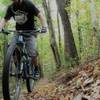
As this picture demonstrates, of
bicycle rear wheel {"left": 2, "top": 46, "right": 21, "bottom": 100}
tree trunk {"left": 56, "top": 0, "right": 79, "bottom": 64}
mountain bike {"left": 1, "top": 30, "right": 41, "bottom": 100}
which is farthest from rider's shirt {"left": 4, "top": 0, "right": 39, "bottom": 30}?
tree trunk {"left": 56, "top": 0, "right": 79, "bottom": 64}

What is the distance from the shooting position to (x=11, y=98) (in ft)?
20.2

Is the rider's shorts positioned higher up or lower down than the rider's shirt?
lower down

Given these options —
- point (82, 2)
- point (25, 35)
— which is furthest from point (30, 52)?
point (82, 2)

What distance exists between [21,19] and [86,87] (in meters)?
2.02

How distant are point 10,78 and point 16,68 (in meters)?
0.43

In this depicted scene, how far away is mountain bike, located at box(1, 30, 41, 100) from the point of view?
5.92m

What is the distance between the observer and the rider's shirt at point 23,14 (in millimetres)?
6793

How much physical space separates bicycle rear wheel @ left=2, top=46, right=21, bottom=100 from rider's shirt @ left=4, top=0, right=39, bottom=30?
3.15 ft

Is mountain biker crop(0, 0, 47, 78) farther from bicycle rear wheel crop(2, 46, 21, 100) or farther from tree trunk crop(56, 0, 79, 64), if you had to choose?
tree trunk crop(56, 0, 79, 64)

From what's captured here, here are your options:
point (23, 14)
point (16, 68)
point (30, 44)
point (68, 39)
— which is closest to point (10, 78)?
point (16, 68)

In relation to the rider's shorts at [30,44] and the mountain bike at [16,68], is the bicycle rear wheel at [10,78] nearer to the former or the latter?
the mountain bike at [16,68]

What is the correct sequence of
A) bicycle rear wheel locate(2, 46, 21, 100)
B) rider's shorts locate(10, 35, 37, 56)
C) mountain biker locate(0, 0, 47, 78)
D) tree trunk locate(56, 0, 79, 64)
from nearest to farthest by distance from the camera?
bicycle rear wheel locate(2, 46, 21, 100) < mountain biker locate(0, 0, 47, 78) < rider's shorts locate(10, 35, 37, 56) < tree trunk locate(56, 0, 79, 64)

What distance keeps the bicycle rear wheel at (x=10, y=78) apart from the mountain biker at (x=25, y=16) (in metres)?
0.52

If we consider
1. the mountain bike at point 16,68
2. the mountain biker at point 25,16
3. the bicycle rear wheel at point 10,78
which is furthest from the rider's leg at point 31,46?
the bicycle rear wheel at point 10,78
